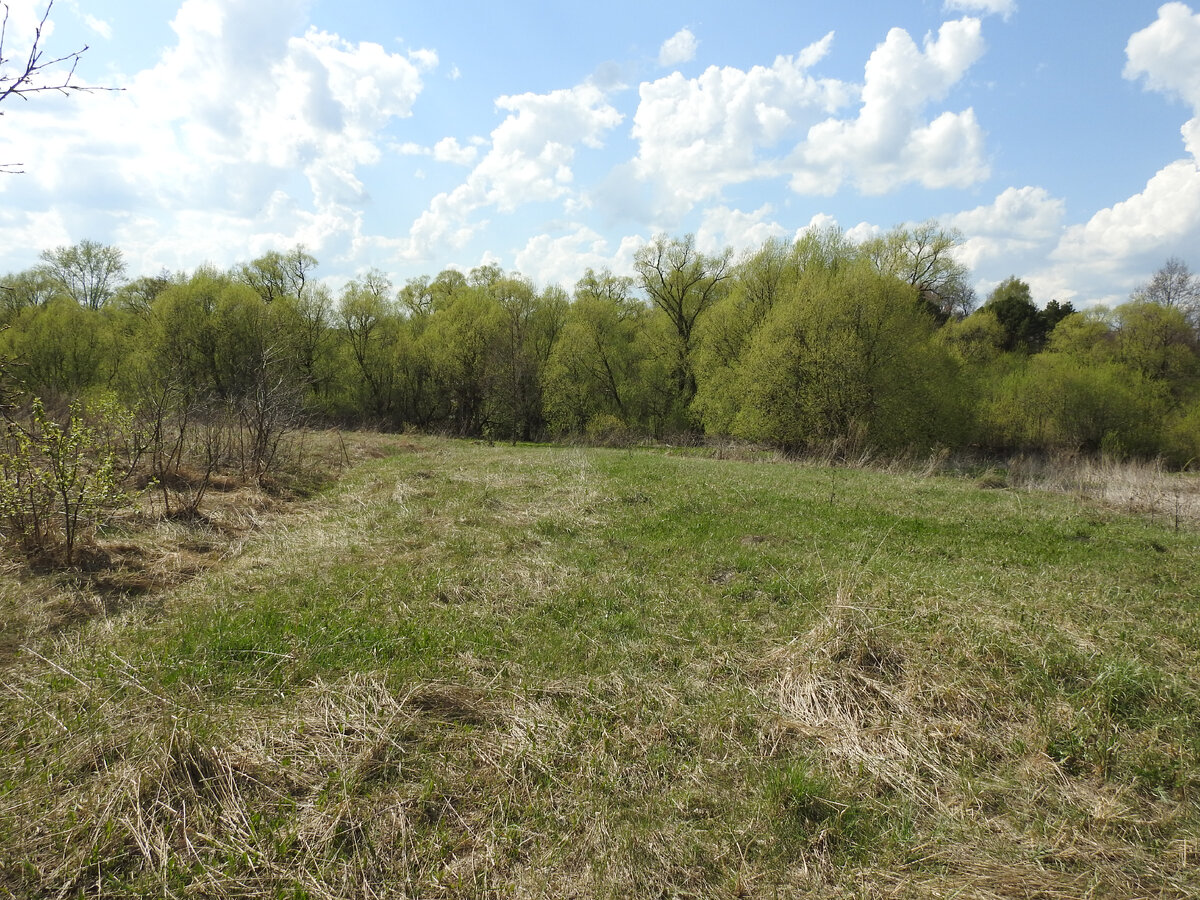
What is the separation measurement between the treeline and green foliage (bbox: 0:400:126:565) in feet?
26.3

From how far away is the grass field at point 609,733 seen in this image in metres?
3.00

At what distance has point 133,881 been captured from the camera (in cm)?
288

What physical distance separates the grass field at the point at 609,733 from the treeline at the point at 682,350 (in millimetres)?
11583

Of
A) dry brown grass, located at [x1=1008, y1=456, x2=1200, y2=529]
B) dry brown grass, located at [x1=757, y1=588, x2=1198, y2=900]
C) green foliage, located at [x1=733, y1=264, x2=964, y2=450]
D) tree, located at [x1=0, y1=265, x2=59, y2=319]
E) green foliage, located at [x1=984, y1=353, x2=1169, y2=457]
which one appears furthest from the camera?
tree, located at [x1=0, y1=265, x2=59, y2=319]

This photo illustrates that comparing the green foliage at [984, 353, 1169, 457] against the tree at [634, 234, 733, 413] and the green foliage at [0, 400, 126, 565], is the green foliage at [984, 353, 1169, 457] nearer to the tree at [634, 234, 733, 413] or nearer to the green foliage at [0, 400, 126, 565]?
the tree at [634, 234, 733, 413]

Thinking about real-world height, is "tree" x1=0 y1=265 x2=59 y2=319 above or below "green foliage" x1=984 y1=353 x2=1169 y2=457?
above

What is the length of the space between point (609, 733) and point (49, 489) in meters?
Result: 7.66

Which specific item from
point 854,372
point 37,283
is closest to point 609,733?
point 854,372

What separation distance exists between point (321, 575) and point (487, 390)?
112ft

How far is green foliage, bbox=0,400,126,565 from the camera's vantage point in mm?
6727

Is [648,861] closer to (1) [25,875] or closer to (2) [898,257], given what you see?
(1) [25,875]

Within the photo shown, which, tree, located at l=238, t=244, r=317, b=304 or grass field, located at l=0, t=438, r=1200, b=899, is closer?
grass field, located at l=0, t=438, r=1200, b=899

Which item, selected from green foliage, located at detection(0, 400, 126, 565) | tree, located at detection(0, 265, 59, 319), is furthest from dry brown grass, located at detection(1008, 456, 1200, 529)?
tree, located at detection(0, 265, 59, 319)

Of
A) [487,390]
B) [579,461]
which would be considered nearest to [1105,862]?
[579,461]
